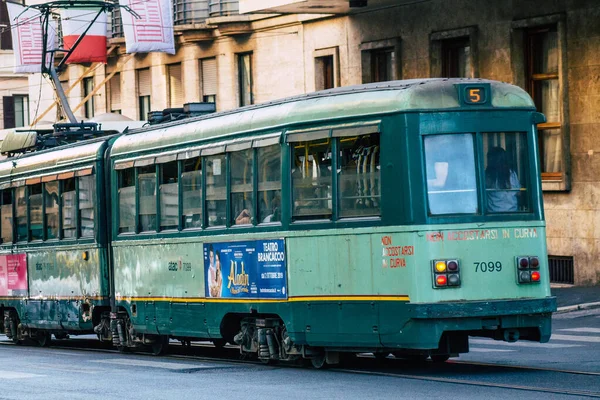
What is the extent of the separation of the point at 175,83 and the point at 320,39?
7.91m

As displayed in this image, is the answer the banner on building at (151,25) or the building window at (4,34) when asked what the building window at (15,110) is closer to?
the building window at (4,34)

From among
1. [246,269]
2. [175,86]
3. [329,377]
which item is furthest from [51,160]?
[175,86]

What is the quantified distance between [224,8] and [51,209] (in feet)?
53.2

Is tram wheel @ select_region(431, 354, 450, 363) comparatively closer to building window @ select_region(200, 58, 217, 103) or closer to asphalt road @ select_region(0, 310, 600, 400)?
asphalt road @ select_region(0, 310, 600, 400)

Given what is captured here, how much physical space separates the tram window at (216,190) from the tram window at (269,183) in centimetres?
81

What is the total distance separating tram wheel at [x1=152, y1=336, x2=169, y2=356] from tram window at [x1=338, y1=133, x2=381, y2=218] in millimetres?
5172

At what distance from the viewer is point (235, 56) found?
1485 inches

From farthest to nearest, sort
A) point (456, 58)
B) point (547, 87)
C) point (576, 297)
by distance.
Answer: point (456, 58) < point (547, 87) < point (576, 297)

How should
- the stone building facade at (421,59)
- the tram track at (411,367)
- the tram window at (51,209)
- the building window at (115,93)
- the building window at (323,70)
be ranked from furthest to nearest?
1. the building window at (115,93)
2. the building window at (323,70)
3. the stone building facade at (421,59)
4. the tram window at (51,209)
5. the tram track at (411,367)

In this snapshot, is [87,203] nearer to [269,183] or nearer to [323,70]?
[269,183]

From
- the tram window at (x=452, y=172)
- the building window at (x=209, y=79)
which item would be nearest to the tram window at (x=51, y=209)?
the tram window at (x=452, y=172)

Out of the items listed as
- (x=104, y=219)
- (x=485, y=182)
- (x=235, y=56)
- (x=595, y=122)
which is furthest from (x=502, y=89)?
(x=235, y=56)

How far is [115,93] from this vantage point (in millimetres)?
44406

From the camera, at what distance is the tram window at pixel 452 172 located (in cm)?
1430
